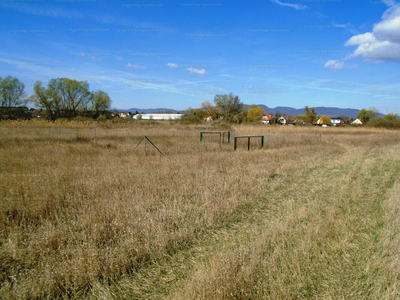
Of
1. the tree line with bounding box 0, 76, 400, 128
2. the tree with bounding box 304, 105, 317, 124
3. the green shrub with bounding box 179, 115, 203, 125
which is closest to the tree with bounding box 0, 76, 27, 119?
the tree line with bounding box 0, 76, 400, 128

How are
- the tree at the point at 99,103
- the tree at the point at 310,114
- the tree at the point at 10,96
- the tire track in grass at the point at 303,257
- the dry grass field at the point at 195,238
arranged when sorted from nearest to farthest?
the tire track in grass at the point at 303,257 → the dry grass field at the point at 195,238 → the tree at the point at 10,96 → the tree at the point at 99,103 → the tree at the point at 310,114

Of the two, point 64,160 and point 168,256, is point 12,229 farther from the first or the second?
point 64,160

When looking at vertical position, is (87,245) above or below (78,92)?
below

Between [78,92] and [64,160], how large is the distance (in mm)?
45195

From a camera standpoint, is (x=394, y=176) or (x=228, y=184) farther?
(x=394, y=176)

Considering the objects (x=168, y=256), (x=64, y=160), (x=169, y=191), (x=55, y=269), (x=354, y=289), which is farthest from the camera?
(x=64, y=160)

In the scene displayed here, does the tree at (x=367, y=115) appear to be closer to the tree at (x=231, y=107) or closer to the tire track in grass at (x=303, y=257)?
the tree at (x=231, y=107)

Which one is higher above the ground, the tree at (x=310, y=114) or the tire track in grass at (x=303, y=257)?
the tree at (x=310, y=114)

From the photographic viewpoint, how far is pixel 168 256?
13.0 feet

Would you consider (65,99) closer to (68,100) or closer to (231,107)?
(68,100)

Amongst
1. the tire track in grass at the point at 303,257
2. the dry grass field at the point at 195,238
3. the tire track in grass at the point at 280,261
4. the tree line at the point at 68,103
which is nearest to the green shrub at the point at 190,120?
the tree line at the point at 68,103

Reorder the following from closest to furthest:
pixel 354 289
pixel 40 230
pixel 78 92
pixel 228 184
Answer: pixel 354 289
pixel 40 230
pixel 228 184
pixel 78 92

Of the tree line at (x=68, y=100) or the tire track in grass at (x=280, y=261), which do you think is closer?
the tire track in grass at (x=280, y=261)

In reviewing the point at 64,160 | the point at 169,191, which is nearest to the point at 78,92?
the point at 64,160
